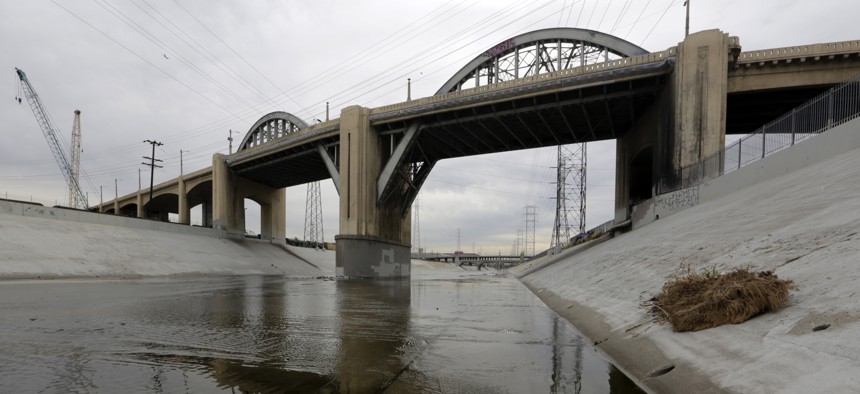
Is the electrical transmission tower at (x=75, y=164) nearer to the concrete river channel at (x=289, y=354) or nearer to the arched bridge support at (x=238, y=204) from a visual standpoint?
the arched bridge support at (x=238, y=204)

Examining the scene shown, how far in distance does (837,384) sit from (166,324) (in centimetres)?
1050

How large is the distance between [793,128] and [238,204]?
63331 mm

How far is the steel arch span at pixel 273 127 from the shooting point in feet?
206

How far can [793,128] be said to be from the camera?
1550 cm

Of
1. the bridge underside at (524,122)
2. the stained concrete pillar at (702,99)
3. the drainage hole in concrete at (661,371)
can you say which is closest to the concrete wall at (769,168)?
the stained concrete pillar at (702,99)

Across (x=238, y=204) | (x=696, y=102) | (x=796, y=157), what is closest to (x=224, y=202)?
(x=238, y=204)

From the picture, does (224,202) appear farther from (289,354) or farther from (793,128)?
(793,128)

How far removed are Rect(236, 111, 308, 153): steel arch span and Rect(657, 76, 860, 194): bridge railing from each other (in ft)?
174

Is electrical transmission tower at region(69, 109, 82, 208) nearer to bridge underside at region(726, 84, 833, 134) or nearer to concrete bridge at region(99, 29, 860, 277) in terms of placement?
concrete bridge at region(99, 29, 860, 277)

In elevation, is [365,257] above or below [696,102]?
below

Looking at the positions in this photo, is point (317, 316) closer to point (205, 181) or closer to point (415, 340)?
point (415, 340)

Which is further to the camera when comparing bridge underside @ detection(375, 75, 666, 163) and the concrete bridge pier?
bridge underside @ detection(375, 75, 666, 163)

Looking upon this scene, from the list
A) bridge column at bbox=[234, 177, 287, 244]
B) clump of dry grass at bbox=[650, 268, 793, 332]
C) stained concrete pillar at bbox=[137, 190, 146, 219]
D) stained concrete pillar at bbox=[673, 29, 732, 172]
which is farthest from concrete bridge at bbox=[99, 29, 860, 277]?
stained concrete pillar at bbox=[137, 190, 146, 219]

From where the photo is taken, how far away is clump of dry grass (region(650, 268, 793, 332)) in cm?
477
